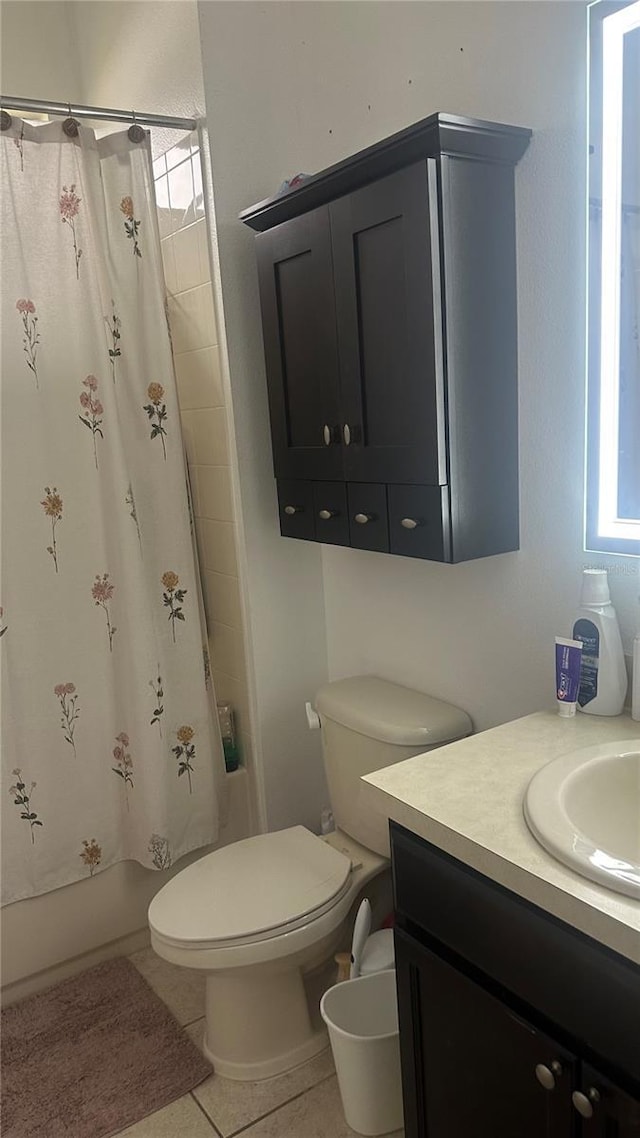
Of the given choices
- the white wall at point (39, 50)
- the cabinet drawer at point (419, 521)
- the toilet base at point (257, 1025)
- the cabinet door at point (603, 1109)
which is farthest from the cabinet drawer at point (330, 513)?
the white wall at point (39, 50)

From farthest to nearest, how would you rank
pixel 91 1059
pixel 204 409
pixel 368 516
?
pixel 204 409 < pixel 91 1059 < pixel 368 516

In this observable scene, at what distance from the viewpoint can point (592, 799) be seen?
121 cm

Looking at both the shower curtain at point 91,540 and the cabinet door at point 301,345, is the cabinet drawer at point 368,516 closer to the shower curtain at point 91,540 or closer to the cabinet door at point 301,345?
the cabinet door at point 301,345

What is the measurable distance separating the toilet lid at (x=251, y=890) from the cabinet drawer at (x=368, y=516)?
0.69 meters

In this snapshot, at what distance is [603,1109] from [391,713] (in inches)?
35.5

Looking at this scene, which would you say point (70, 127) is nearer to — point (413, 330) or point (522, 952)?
point (413, 330)

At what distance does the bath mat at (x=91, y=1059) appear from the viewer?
174cm

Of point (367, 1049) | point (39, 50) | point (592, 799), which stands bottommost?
point (367, 1049)

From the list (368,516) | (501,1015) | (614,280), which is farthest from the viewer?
(368,516)

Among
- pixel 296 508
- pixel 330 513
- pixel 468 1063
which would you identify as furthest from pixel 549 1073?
pixel 296 508

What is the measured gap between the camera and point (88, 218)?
1.88 metres

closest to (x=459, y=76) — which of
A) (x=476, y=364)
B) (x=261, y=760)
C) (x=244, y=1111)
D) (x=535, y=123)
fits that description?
(x=535, y=123)

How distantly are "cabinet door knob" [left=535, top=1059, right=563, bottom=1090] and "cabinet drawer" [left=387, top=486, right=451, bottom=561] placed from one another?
2.64 ft

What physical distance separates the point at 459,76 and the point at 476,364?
0.56 metres
